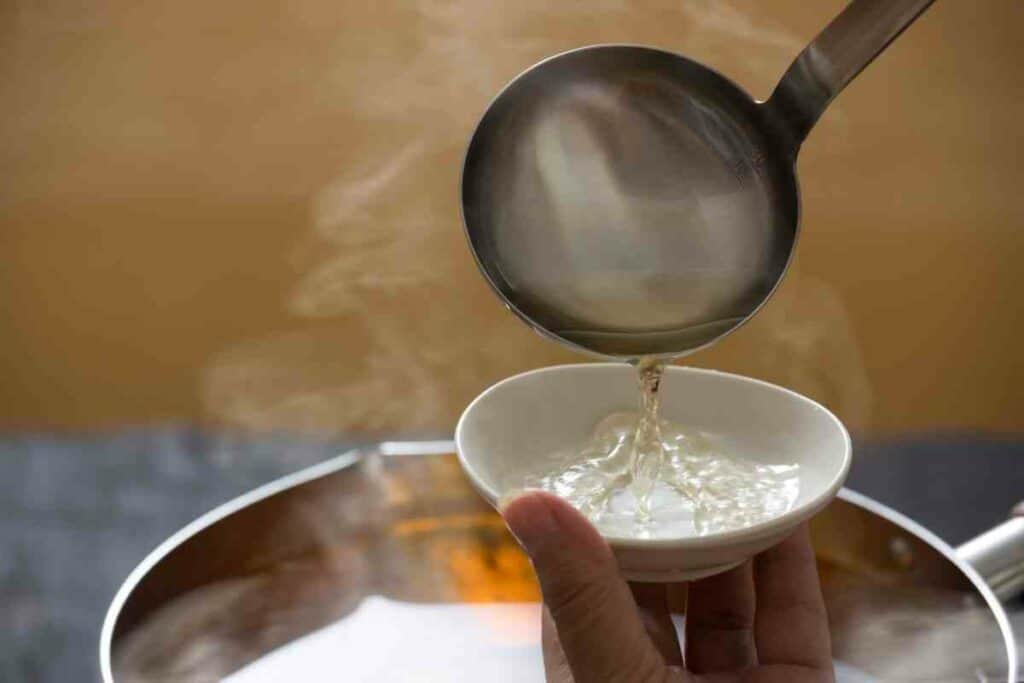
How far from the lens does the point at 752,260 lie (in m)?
0.64

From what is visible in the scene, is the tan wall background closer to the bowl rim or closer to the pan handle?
the pan handle

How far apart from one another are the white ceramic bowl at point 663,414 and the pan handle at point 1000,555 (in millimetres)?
218

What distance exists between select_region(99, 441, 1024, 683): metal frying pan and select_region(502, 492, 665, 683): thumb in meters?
0.18

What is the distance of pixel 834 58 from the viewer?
0.60 metres

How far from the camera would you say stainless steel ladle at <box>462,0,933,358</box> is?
629 mm

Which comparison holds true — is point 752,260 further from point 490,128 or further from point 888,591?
point 888,591

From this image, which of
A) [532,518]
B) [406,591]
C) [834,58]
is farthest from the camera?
[406,591]

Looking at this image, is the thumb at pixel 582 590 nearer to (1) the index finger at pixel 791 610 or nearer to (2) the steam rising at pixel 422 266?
(1) the index finger at pixel 791 610

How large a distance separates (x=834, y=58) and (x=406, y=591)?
45cm

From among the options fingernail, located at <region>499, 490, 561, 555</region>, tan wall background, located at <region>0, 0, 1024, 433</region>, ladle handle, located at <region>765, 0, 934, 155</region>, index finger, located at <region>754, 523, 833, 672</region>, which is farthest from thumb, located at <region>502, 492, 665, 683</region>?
tan wall background, located at <region>0, 0, 1024, 433</region>

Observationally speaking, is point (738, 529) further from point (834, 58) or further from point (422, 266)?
point (422, 266)

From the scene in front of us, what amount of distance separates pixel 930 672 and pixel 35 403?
1014mm

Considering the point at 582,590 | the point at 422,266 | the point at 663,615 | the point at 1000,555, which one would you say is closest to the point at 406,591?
the point at 663,615

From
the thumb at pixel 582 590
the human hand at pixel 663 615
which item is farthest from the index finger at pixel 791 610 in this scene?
the thumb at pixel 582 590
